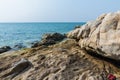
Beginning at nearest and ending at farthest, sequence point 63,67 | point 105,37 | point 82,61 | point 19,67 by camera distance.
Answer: point 63,67, point 105,37, point 82,61, point 19,67

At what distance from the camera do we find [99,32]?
19312 millimetres

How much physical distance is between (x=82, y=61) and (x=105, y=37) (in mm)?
2199

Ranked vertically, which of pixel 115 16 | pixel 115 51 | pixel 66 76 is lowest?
pixel 66 76

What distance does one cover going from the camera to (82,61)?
18.6 m

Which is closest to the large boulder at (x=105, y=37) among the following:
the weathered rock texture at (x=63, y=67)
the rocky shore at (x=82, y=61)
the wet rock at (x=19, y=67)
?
the rocky shore at (x=82, y=61)

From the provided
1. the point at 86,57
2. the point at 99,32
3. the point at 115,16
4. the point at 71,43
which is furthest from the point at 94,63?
the point at 71,43

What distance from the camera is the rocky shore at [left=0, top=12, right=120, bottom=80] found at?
Result: 17250 millimetres

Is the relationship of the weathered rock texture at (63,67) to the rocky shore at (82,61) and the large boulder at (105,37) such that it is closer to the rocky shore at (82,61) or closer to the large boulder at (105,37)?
the rocky shore at (82,61)

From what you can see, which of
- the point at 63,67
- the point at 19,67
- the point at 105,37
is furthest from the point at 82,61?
the point at 19,67

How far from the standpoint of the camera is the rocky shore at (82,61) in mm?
17250

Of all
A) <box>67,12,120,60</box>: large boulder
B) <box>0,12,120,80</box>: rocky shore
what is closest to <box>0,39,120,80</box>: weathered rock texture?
<box>0,12,120,80</box>: rocky shore

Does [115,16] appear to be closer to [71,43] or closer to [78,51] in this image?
[78,51]

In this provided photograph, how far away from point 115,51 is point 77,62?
2.72m

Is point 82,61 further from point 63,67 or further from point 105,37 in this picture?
point 105,37
